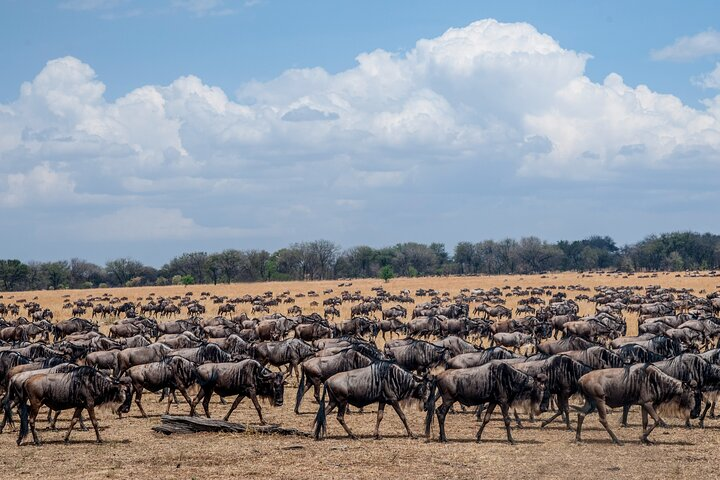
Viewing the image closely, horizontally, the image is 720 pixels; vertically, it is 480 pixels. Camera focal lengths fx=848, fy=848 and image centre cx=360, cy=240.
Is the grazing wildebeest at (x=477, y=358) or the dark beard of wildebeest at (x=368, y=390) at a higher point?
the grazing wildebeest at (x=477, y=358)

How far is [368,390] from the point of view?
1652 cm

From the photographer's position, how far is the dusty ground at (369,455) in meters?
13.5

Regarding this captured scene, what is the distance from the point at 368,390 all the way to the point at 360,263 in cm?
13324

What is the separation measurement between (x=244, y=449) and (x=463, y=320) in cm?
2123

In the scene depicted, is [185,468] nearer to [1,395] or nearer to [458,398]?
[458,398]

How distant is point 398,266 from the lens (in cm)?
15088

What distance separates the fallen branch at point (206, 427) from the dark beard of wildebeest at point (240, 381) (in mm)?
1215

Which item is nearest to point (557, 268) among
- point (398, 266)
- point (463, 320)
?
point (398, 266)

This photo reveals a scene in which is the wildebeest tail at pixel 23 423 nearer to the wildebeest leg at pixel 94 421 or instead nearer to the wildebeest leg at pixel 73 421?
the wildebeest leg at pixel 73 421

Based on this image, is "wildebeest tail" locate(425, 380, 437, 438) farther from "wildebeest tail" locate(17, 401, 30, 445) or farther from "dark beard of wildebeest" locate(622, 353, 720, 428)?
"wildebeest tail" locate(17, 401, 30, 445)

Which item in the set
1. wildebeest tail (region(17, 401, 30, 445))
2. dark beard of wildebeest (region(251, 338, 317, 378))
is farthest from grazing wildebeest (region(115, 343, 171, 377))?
wildebeest tail (region(17, 401, 30, 445))

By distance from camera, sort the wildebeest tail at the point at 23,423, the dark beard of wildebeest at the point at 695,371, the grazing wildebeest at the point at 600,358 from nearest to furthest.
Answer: the wildebeest tail at the point at 23,423 < the dark beard of wildebeest at the point at 695,371 < the grazing wildebeest at the point at 600,358

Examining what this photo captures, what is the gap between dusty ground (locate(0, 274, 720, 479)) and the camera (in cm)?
1351

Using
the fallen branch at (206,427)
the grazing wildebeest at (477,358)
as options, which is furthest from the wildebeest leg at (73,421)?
the grazing wildebeest at (477,358)
